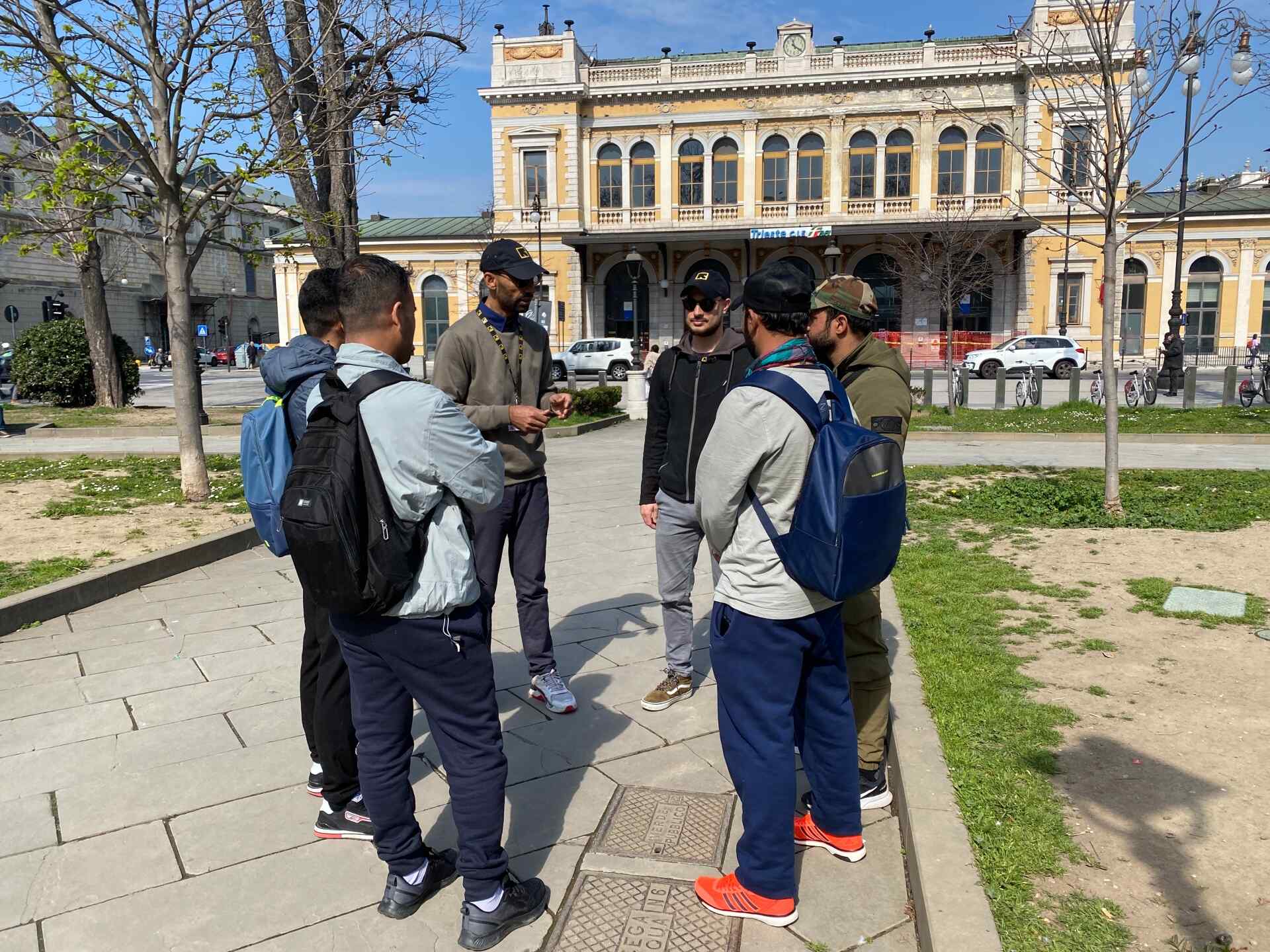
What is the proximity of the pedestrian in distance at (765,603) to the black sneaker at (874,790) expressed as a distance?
2.47ft

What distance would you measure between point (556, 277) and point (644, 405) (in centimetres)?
2408

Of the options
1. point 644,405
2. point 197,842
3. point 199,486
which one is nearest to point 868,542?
point 197,842

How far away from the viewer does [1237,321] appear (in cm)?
3959

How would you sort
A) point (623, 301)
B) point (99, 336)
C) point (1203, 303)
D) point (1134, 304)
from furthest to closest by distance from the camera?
point (623, 301) < point (1134, 304) < point (1203, 303) < point (99, 336)

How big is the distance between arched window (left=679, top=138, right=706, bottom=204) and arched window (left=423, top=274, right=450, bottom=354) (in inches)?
492

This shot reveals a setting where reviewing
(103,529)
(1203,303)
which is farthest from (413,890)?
(1203,303)

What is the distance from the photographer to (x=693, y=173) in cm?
4212

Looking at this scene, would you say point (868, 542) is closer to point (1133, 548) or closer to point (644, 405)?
point (1133, 548)

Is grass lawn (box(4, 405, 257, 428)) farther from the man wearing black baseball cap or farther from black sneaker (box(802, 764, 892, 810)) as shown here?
black sneaker (box(802, 764, 892, 810))

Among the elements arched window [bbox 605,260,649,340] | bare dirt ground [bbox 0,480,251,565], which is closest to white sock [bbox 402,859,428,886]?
bare dirt ground [bbox 0,480,251,565]

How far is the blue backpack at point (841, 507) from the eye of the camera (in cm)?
241

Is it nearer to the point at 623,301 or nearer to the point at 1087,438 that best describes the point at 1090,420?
the point at 1087,438

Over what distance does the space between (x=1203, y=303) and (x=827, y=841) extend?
148ft

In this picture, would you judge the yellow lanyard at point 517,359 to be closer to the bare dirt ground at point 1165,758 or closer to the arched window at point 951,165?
the bare dirt ground at point 1165,758
